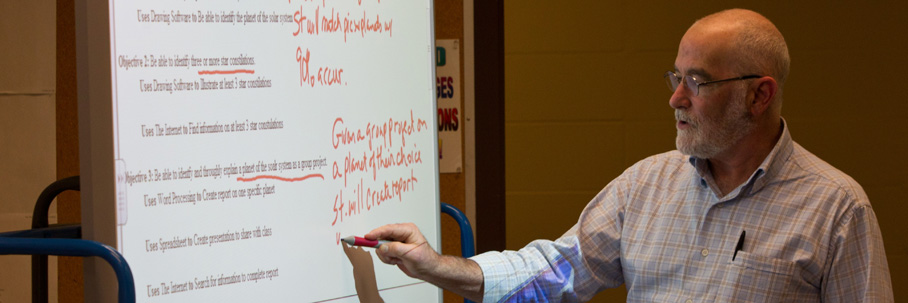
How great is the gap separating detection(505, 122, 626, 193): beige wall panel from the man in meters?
1.53

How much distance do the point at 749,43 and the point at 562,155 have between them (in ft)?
5.75

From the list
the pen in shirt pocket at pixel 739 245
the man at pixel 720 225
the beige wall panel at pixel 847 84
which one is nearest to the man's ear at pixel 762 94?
the man at pixel 720 225

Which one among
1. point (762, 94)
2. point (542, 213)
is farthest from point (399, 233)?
point (542, 213)

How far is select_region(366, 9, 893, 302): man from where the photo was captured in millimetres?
1422

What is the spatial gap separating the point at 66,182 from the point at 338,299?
571 mm

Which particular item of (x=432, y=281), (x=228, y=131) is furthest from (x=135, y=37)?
(x=432, y=281)

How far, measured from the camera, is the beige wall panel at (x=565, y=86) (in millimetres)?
3184

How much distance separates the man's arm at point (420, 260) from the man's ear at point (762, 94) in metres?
0.58

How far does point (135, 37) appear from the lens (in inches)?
44.1

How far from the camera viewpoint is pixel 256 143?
4.16 feet

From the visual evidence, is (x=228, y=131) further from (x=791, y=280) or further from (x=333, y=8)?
(x=791, y=280)

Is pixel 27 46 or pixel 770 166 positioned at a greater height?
pixel 27 46

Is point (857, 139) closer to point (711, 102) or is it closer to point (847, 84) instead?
point (847, 84)

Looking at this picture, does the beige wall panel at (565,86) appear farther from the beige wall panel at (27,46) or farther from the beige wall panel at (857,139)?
the beige wall panel at (27,46)
